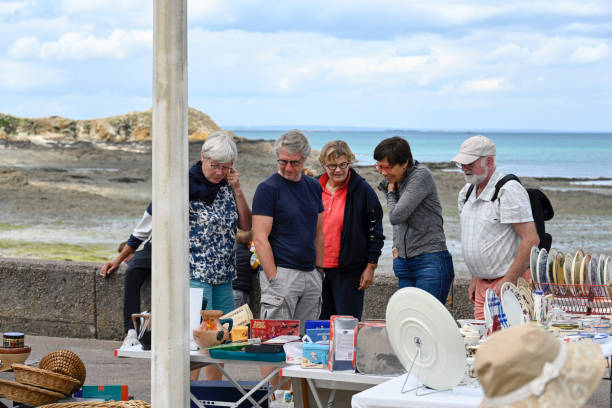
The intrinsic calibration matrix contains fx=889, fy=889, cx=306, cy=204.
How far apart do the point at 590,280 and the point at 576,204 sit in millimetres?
23283

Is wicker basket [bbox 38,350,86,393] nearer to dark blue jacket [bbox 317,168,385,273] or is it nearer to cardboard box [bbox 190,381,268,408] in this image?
cardboard box [bbox 190,381,268,408]

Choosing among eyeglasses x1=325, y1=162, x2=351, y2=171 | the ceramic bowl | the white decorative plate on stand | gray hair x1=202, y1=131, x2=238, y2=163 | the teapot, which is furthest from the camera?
eyeglasses x1=325, y1=162, x2=351, y2=171

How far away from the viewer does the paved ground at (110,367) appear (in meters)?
6.16

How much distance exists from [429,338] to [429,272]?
1854 mm

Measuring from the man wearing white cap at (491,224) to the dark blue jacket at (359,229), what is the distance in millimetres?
759

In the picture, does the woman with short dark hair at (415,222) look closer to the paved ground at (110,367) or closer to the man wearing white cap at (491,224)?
the man wearing white cap at (491,224)

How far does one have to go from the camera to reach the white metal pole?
326 centimetres

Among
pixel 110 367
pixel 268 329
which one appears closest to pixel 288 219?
pixel 268 329

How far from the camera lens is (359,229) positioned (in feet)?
18.7

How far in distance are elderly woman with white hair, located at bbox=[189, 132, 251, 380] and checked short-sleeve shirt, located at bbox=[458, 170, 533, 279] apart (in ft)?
4.57

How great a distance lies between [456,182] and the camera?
3000 centimetres

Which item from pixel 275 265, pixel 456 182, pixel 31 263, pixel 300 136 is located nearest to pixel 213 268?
pixel 275 265

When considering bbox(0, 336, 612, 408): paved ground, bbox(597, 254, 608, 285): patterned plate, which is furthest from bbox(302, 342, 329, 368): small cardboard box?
bbox(0, 336, 612, 408): paved ground

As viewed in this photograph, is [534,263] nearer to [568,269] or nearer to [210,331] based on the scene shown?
[568,269]
